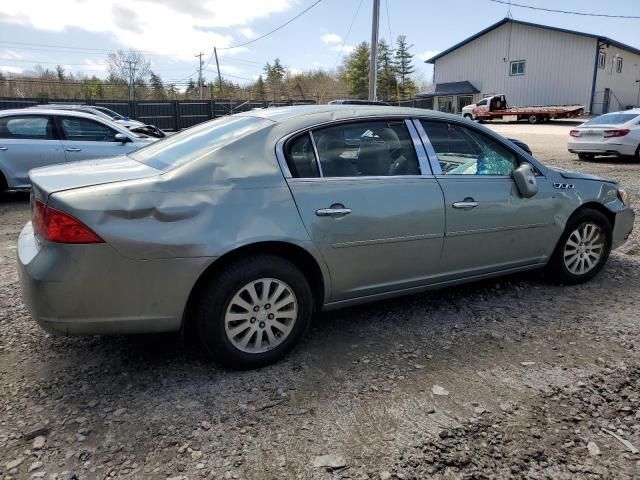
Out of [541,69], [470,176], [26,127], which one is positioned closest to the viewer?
[470,176]

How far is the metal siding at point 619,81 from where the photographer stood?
138ft

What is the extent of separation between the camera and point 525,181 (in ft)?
12.7

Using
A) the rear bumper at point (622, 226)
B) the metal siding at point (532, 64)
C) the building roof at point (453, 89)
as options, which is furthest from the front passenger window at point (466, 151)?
the building roof at point (453, 89)

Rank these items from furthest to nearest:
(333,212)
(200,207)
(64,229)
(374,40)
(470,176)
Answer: (374,40)
(470,176)
(333,212)
(200,207)
(64,229)

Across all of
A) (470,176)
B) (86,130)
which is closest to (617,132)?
(470,176)

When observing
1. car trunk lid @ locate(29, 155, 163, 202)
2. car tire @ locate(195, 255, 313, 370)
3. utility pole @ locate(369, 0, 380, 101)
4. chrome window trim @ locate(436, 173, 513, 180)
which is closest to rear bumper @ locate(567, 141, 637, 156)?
utility pole @ locate(369, 0, 380, 101)

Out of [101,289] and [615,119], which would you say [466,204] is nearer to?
[101,289]

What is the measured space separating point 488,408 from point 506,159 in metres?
2.08

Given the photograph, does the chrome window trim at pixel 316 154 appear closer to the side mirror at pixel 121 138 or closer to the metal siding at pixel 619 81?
the side mirror at pixel 121 138

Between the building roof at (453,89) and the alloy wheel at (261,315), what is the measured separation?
49.0 metres

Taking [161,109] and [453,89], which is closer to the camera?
[161,109]

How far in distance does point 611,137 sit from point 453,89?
1486 inches

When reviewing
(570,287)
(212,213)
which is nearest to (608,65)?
(570,287)

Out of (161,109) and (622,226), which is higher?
(161,109)
